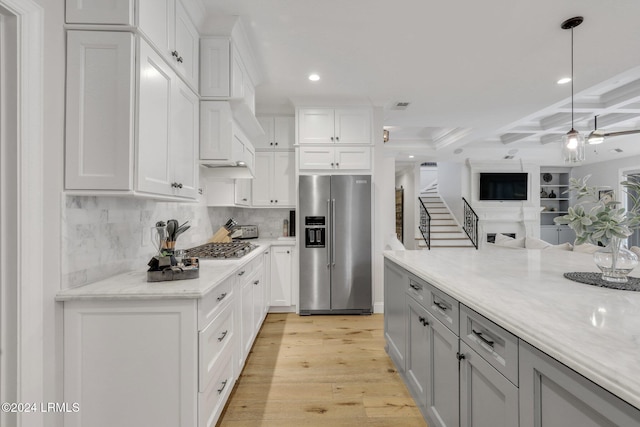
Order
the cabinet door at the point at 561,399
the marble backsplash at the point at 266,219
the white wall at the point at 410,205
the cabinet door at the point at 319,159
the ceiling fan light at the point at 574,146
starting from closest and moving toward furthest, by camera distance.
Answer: the cabinet door at the point at 561,399 < the ceiling fan light at the point at 574,146 < the cabinet door at the point at 319,159 < the marble backsplash at the point at 266,219 < the white wall at the point at 410,205

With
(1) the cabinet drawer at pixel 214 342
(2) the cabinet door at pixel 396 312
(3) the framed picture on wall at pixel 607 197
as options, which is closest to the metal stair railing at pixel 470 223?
(2) the cabinet door at pixel 396 312

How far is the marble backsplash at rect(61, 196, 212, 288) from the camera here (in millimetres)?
1484

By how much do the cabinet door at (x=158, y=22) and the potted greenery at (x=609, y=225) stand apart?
7.07ft

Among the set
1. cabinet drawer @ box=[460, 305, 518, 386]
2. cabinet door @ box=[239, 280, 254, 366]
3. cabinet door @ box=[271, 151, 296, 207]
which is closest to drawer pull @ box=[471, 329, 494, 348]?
cabinet drawer @ box=[460, 305, 518, 386]

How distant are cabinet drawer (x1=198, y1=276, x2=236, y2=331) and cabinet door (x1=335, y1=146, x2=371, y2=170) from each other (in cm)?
236

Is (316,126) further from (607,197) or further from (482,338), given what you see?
(482,338)

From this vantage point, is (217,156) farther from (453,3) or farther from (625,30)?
(625,30)

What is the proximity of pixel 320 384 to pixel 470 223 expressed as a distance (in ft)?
23.9

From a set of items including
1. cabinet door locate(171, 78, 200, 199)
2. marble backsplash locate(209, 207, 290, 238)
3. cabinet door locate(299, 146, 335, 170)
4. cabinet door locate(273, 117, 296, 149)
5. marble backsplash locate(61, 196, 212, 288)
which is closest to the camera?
marble backsplash locate(61, 196, 212, 288)

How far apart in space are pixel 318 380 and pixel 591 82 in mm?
4273

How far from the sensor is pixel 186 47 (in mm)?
2109

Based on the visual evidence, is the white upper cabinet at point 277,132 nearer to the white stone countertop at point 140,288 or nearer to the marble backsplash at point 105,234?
the marble backsplash at point 105,234

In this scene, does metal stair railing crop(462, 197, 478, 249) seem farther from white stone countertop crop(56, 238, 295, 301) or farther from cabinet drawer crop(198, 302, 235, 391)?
white stone countertop crop(56, 238, 295, 301)

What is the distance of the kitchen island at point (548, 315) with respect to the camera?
0.72 meters
